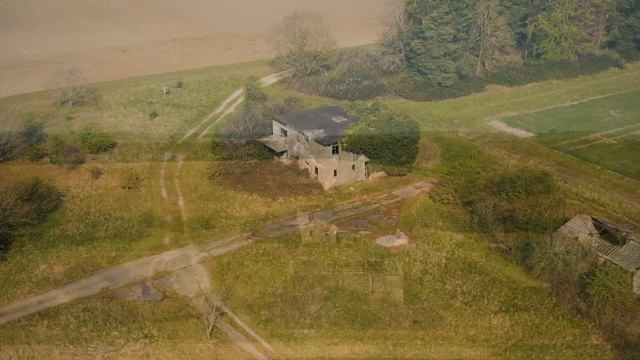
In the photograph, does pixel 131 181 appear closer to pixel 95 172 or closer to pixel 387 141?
pixel 95 172

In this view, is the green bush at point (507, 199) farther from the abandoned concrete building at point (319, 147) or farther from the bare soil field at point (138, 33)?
the bare soil field at point (138, 33)

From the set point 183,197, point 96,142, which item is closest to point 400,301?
point 183,197

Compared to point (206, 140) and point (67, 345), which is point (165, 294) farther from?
point (206, 140)

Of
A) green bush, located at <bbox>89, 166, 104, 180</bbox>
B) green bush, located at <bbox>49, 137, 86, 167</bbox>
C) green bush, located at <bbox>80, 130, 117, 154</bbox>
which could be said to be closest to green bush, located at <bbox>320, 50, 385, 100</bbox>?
green bush, located at <bbox>80, 130, 117, 154</bbox>

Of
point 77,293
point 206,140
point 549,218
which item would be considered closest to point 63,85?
point 206,140

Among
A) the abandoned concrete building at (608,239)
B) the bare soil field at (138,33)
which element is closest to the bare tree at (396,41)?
the bare soil field at (138,33)
